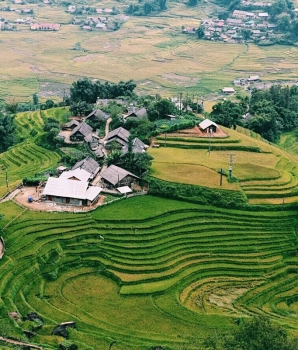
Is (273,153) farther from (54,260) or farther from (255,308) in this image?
(54,260)

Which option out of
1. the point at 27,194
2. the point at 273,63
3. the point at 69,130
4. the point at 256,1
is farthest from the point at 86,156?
the point at 256,1

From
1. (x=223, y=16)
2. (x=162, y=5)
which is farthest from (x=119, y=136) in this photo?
(x=162, y=5)

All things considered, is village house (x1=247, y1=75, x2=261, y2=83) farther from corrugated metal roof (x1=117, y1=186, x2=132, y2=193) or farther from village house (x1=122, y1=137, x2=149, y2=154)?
corrugated metal roof (x1=117, y1=186, x2=132, y2=193)

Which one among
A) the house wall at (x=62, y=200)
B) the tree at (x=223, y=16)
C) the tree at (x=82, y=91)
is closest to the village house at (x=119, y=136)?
the house wall at (x=62, y=200)

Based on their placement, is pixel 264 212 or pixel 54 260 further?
pixel 264 212

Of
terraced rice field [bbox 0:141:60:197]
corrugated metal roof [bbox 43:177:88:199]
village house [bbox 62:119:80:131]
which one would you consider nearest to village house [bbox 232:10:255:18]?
village house [bbox 62:119:80:131]

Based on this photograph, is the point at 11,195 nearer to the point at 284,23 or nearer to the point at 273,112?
the point at 273,112

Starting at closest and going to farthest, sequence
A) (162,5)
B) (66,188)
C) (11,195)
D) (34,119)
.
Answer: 1. (66,188)
2. (11,195)
3. (34,119)
4. (162,5)
